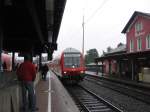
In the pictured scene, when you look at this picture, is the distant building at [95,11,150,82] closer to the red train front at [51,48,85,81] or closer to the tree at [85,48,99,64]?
the red train front at [51,48,85,81]

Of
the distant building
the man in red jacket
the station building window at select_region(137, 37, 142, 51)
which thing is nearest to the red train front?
the distant building

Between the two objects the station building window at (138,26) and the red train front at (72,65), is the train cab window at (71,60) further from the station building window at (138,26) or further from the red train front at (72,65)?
the station building window at (138,26)

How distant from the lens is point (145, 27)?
48.4 m

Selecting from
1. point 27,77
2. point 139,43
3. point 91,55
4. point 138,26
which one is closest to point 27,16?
point 27,77

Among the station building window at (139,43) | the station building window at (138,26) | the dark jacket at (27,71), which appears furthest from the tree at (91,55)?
the dark jacket at (27,71)

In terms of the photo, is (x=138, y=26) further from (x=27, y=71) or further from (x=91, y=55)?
(x=91, y=55)

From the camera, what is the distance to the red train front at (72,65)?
32031 millimetres

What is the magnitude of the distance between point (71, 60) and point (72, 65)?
573mm

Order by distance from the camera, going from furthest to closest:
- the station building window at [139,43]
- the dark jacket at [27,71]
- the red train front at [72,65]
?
the station building window at [139,43]
the red train front at [72,65]
the dark jacket at [27,71]

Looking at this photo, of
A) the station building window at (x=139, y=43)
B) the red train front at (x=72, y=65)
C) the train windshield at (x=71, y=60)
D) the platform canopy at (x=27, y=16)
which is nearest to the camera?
the platform canopy at (x=27, y=16)

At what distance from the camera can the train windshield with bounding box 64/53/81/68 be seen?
32.7 metres

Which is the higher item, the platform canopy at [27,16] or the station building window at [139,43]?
the station building window at [139,43]

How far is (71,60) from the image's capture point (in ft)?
108

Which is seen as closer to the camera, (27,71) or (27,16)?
(27,71)
